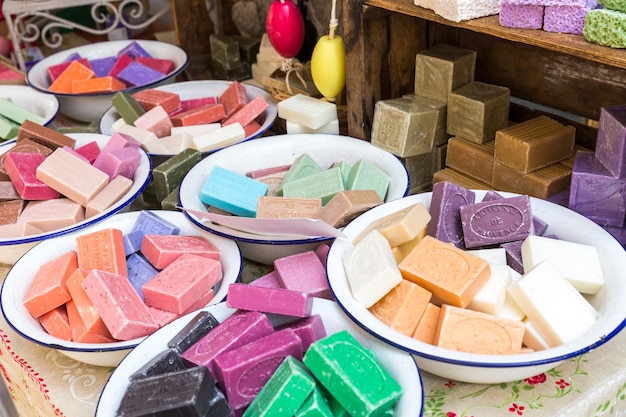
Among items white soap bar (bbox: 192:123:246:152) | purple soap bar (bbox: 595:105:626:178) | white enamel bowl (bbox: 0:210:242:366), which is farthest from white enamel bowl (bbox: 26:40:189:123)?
purple soap bar (bbox: 595:105:626:178)

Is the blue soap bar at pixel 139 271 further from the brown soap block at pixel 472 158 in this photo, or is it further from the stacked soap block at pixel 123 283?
the brown soap block at pixel 472 158

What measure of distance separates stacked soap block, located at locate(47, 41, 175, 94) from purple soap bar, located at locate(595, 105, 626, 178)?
1.36 meters

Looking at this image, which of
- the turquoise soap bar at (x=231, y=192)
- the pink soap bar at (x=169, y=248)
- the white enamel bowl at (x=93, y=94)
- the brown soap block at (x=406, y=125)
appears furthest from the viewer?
the white enamel bowl at (x=93, y=94)

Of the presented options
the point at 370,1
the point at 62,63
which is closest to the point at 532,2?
the point at 370,1

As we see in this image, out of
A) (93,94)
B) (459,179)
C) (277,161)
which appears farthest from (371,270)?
(93,94)

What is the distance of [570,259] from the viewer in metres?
1.02

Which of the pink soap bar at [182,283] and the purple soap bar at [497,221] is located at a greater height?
the purple soap bar at [497,221]

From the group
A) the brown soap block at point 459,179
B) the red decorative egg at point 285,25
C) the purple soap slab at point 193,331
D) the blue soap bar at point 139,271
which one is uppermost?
the red decorative egg at point 285,25

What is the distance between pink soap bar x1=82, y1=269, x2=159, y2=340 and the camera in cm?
101

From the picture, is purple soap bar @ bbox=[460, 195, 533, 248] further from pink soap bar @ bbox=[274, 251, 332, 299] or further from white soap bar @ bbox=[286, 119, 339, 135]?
white soap bar @ bbox=[286, 119, 339, 135]

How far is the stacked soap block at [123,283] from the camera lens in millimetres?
1036

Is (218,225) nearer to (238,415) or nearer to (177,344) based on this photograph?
(177,344)

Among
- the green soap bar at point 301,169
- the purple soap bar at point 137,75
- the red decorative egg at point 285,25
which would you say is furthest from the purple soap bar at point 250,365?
the purple soap bar at point 137,75

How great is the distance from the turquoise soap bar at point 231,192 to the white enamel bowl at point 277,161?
44 millimetres
